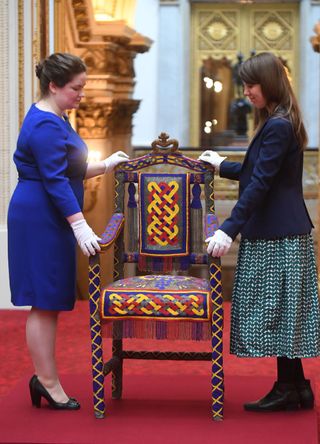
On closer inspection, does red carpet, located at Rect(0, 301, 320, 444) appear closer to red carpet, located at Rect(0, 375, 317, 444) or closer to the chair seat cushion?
red carpet, located at Rect(0, 375, 317, 444)

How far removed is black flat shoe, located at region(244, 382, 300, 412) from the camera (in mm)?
4965

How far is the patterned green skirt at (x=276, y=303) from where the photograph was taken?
4824mm

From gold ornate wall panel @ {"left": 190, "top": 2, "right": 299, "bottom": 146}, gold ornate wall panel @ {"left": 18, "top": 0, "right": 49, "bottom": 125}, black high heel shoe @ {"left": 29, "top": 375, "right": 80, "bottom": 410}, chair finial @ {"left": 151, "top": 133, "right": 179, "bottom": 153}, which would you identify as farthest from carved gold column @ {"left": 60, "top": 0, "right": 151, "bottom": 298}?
gold ornate wall panel @ {"left": 190, "top": 2, "right": 299, "bottom": 146}

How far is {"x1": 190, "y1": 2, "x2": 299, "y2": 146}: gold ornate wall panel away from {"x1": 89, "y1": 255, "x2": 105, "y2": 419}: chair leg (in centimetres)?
1554

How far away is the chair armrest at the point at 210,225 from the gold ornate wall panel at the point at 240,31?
1523 cm

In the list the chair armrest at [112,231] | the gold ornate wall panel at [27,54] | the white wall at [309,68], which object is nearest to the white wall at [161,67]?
the white wall at [309,68]

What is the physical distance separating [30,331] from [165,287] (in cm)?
68

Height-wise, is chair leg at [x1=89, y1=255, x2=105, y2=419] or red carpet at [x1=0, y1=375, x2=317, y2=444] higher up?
chair leg at [x1=89, y1=255, x2=105, y2=419]

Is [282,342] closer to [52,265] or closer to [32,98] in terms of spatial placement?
[52,265]

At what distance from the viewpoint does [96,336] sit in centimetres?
478

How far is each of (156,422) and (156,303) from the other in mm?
560

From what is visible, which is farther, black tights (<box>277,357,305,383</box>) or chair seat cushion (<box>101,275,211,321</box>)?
black tights (<box>277,357,305,383</box>)

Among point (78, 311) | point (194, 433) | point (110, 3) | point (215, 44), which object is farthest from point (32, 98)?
point (215, 44)

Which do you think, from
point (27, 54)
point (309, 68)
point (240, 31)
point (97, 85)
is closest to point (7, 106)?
point (27, 54)
